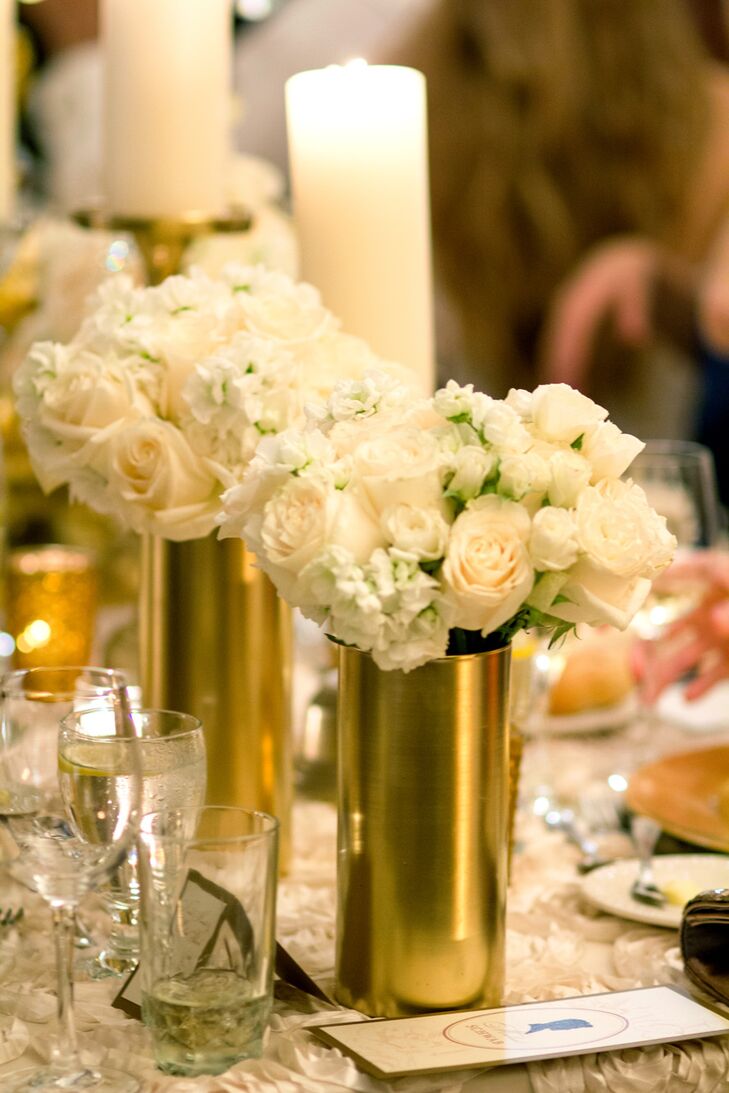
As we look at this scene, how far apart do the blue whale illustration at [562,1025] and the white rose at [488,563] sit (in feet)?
0.71

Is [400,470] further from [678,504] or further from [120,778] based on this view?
[678,504]

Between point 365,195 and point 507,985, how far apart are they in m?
0.58

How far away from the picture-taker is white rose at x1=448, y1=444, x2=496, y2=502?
2.21 feet

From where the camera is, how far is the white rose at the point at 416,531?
662 millimetres

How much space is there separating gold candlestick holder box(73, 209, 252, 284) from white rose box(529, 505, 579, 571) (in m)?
0.60

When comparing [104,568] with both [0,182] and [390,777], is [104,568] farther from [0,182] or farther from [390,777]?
[390,777]

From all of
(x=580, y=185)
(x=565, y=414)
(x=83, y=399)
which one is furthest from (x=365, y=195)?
(x=580, y=185)

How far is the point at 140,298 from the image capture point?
3.03 ft

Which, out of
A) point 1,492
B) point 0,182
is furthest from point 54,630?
point 0,182

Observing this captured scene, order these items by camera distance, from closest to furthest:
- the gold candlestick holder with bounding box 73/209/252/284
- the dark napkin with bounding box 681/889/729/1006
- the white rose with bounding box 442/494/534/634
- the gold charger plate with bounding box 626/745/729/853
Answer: the white rose with bounding box 442/494/534/634 → the dark napkin with bounding box 681/889/729/1006 → the gold charger plate with bounding box 626/745/729/853 → the gold candlestick holder with bounding box 73/209/252/284

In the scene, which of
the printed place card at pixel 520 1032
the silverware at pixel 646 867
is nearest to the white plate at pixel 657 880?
the silverware at pixel 646 867

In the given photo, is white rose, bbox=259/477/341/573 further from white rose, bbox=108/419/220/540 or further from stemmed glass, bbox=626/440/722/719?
stemmed glass, bbox=626/440/722/719

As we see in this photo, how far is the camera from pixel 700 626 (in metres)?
1.34

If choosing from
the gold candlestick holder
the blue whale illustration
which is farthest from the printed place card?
the gold candlestick holder
